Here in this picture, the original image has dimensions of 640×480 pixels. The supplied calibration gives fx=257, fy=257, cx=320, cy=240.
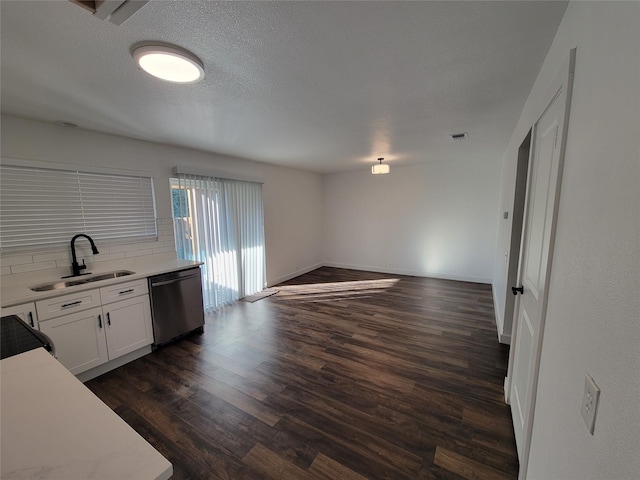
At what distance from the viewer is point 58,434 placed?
0.73 meters

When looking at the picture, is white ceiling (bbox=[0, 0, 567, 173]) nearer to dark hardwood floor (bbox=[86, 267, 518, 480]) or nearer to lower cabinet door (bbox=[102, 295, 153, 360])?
lower cabinet door (bbox=[102, 295, 153, 360])

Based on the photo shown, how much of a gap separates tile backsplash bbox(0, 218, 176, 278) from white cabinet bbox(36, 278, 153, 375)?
61 cm

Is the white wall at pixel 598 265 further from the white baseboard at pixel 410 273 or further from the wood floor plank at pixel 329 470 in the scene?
the white baseboard at pixel 410 273

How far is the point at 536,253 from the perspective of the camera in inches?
60.6

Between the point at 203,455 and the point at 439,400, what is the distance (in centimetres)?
180

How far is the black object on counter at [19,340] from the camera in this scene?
3.99 ft

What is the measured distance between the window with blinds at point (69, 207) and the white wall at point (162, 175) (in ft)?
0.37

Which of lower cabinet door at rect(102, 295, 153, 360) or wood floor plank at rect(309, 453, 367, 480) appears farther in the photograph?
lower cabinet door at rect(102, 295, 153, 360)

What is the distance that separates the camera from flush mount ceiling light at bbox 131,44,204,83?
4.62ft

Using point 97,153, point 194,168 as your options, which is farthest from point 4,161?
point 194,168

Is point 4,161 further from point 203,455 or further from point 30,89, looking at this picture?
point 203,455

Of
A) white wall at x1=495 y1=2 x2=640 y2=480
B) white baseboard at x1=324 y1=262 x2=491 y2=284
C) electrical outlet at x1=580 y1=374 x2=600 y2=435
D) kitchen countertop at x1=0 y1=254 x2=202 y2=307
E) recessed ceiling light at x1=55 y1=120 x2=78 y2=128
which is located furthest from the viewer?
white baseboard at x1=324 y1=262 x2=491 y2=284

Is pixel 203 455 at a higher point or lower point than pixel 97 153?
lower

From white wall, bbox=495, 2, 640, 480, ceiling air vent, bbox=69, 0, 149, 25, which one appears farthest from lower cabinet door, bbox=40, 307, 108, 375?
white wall, bbox=495, 2, 640, 480
